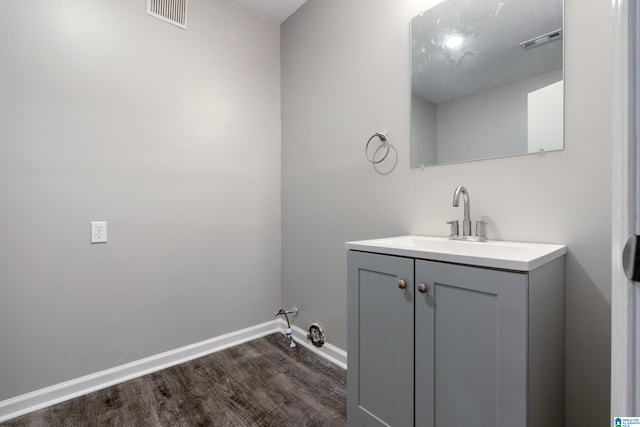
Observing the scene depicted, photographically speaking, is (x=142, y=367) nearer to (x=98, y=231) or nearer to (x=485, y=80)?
(x=98, y=231)

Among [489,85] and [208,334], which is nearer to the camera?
[489,85]

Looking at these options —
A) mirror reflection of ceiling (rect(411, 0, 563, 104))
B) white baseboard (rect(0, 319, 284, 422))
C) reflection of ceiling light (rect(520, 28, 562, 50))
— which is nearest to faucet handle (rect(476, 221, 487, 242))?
mirror reflection of ceiling (rect(411, 0, 563, 104))

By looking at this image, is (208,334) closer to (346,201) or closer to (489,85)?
(346,201)

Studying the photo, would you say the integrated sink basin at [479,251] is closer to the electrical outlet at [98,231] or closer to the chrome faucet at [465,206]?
the chrome faucet at [465,206]

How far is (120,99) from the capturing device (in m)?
1.76

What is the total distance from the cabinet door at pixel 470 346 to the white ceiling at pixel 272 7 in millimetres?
2200

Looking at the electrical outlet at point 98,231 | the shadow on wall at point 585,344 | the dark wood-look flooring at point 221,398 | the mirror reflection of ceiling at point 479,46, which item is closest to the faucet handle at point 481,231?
the shadow on wall at point 585,344

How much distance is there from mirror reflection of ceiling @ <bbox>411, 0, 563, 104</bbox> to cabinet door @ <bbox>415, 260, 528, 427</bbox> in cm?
91

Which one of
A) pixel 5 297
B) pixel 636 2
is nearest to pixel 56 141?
pixel 5 297

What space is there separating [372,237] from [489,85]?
955 mm

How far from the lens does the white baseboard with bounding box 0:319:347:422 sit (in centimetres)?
150

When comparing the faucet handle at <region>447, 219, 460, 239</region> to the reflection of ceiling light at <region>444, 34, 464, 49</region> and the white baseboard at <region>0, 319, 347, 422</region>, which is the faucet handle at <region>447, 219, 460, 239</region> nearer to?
the reflection of ceiling light at <region>444, 34, 464, 49</region>

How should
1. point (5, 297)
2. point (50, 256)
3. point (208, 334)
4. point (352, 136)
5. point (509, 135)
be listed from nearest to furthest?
1. point (509, 135)
2. point (5, 297)
3. point (50, 256)
4. point (352, 136)
5. point (208, 334)

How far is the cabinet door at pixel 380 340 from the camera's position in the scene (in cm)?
109
